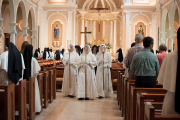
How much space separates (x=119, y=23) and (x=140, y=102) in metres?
23.5

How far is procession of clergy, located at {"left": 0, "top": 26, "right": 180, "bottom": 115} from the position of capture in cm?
240

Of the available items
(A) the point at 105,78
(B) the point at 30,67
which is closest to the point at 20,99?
(B) the point at 30,67

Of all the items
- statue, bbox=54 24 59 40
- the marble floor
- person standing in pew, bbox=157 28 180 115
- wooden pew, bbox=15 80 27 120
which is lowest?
the marble floor

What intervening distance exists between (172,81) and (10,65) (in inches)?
127

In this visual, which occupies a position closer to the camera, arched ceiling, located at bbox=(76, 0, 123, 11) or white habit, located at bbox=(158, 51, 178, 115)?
white habit, located at bbox=(158, 51, 178, 115)

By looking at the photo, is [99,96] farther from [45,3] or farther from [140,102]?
[45,3]

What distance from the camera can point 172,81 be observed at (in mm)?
2354

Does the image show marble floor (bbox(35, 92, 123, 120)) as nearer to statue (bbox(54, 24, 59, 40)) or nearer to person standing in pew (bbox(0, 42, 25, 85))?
person standing in pew (bbox(0, 42, 25, 85))

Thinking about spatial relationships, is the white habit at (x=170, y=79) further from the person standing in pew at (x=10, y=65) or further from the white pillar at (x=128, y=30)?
the white pillar at (x=128, y=30)

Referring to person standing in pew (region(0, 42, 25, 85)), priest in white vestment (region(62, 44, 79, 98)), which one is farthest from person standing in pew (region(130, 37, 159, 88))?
priest in white vestment (region(62, 44, 79, 98))

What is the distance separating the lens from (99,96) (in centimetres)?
804

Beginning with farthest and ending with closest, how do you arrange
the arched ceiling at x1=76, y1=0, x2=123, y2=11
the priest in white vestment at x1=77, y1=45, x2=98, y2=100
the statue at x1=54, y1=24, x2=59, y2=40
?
the arched ceiling at x1=76, y1=0, x2=123, y2=11
the statue at x1=54, y1=24, x2=59, y2=40
the priest in white vestment at x1=77, y1=45, x2=98, y2=100

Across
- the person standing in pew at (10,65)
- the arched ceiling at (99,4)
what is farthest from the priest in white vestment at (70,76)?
the arched ceiling at (99,4)

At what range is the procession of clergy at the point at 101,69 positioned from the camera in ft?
7.89
